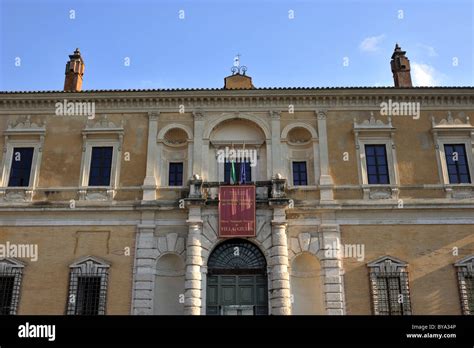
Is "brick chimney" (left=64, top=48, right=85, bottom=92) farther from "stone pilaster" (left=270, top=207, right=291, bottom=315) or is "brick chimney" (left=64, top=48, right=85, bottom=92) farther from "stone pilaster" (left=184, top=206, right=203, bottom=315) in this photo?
"stone pilaster" (left=270, top=207, right=291, bottom=315)

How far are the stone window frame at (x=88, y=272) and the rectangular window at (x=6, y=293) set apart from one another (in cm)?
243

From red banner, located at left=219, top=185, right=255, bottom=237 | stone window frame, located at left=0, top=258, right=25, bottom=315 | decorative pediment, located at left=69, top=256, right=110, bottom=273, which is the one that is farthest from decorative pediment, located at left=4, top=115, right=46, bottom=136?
red banner, located at left=219, top=185, right=255, bottom=237

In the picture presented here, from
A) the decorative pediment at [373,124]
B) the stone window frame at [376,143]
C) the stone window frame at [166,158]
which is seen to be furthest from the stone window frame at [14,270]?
the decorative pediment at [373,124]

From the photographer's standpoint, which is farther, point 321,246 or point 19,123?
point 19,123

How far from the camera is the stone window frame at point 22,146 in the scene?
21547 millimetres

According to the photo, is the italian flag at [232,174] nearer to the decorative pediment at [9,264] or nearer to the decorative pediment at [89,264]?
the decorative pediment at [89,264]

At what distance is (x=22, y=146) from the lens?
22.5 metres

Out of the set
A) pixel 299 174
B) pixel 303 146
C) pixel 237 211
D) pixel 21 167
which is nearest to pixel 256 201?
pixel 237 211

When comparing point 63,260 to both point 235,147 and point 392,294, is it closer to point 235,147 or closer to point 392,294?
point 235,147

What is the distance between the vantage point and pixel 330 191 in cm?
2105

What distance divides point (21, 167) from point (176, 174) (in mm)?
7096
